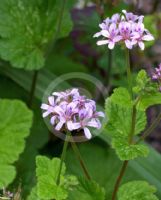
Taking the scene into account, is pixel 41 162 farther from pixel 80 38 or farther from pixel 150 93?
pixel 80 38

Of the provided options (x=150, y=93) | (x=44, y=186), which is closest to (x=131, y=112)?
(x=150, y=93)

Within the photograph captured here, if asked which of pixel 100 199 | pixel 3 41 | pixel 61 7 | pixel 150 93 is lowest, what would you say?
pixel 100 199

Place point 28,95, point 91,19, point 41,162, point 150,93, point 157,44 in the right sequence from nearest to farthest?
point 150,93, point 41,162, point 28,95, point 91,19, point 157,44

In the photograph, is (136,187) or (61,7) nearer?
(136,187)

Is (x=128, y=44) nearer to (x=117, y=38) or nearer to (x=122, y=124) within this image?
(x=117, y=38)

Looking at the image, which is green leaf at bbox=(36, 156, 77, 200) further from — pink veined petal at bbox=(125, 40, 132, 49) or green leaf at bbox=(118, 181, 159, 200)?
pink veined petal at bbox=(125, 40, 132, 49)

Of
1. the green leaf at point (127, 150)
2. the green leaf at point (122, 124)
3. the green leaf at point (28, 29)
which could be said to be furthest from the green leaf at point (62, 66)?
the green leaf at point (127, 150)

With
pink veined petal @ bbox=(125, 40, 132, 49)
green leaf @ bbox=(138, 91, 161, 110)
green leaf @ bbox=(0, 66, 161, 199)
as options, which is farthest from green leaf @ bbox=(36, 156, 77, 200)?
green leaf @ bbox=(0, 66, 161, 199)
